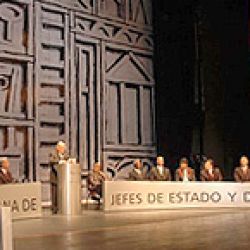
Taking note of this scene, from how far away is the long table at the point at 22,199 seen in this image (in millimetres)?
8320

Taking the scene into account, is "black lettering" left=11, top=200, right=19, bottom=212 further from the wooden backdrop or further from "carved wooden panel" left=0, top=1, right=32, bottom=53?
"carved wooden panel" left=0, top=1, right=32, bottom=53

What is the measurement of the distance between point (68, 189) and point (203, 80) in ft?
22.6

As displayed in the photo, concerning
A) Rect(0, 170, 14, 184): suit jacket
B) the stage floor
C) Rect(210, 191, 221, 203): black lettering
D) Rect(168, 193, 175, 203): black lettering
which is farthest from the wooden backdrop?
the stage floor

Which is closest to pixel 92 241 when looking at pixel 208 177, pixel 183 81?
pixel 208 177

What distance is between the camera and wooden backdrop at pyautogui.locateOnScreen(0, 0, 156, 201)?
1277 centimetres

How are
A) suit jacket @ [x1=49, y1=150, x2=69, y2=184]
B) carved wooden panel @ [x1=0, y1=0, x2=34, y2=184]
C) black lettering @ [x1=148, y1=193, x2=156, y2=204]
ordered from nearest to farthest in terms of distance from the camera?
1. suit jacket @ [x1=49, y1=150, x2=69, y2=184]
2. black lettering @ [x1=148, y1=193, x2=156, y2=204]
3. carved wooden panel @ [x1=0, y1=0, x2=34, y2=184]

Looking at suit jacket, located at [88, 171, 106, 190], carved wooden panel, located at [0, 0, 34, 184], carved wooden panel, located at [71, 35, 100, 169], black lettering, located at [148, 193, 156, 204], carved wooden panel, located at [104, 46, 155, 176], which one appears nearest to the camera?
black lettering, located at [148, 193, 156, 204]

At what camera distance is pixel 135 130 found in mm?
15086

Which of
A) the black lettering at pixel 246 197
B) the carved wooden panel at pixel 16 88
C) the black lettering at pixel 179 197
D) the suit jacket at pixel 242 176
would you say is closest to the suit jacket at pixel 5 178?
the carved wooden panel at pixel 16 88

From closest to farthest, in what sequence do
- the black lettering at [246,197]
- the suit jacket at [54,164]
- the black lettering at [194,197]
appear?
the suit jacket at [54,164]
the black lettering at [194,197]
the black lettering at [246,197]

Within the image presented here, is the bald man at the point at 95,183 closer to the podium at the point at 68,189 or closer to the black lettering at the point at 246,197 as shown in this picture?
the podium at the point at 68,189

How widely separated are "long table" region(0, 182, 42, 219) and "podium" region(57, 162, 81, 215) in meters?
0.38

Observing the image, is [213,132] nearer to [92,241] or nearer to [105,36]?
[105,36]

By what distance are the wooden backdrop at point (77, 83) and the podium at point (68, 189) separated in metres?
3.44
